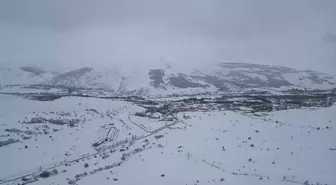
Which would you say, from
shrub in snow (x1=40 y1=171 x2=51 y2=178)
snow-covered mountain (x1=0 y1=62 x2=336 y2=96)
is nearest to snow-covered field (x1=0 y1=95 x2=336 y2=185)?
shrub in snow (x1=40 y1=171 x2=51 y2=178)

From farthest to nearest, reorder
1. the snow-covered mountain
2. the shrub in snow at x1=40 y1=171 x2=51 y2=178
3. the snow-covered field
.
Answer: the snow-covered mountain → the shrub in snow at x1=40 y1=171 x2=51 y2=178 → the snow-covered field

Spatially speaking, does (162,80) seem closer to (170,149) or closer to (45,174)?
(170,149)

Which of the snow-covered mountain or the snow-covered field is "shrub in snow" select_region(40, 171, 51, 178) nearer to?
the snow-covered field

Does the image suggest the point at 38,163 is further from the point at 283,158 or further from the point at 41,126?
the point at 283,158

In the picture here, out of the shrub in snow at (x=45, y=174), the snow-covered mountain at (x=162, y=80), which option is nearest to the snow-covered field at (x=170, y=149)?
the shrub in snow at (x=45, y=174)

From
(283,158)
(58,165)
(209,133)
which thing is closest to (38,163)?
(58,165)

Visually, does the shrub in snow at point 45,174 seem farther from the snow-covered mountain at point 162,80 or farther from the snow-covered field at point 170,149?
the snow-covered mountain at point 162,80
